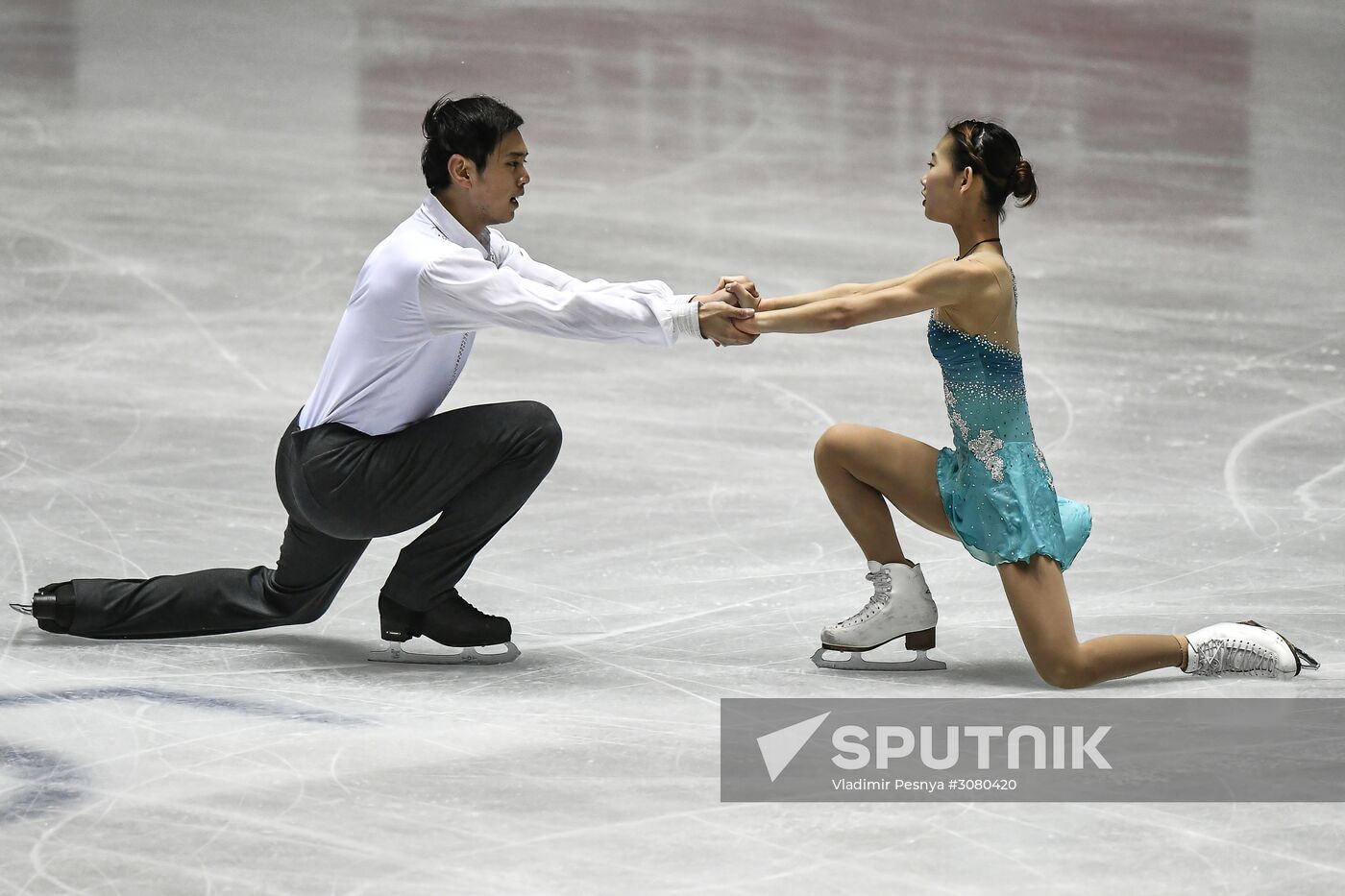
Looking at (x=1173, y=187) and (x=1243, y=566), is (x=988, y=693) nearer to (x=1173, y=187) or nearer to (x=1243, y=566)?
(x=1243, y=566)

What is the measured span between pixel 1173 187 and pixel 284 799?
7.24 meters

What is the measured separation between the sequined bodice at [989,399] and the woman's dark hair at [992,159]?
311 millimetres

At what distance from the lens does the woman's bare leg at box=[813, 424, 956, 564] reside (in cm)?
384

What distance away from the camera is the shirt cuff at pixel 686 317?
3900mm

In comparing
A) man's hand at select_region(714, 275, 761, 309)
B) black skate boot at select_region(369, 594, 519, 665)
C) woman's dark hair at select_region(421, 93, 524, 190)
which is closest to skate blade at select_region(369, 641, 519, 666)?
black skate boot at select_region(369, 594, 519, 665)

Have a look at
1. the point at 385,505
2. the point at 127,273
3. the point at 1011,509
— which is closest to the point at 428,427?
the point at 385,505

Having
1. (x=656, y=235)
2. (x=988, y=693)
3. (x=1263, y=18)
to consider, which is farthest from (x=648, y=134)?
(x=988, y=693)

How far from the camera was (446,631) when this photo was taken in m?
3.91

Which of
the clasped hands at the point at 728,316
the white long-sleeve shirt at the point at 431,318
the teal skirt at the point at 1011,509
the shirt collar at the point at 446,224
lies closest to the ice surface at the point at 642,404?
the teal skirt at the point at 1011,509

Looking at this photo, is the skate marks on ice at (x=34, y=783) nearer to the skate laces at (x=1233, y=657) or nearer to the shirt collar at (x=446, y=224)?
the shirt collar at (x=446, y=224)

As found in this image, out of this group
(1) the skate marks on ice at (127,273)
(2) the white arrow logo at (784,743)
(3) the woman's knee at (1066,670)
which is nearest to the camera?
(2) the white arrow logo at (784,743)

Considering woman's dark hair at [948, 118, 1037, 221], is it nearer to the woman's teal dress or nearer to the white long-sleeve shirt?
the woman's teal dress

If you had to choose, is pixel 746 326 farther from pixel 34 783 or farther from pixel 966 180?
pixel 34 783

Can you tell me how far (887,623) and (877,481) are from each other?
12.7 inches
